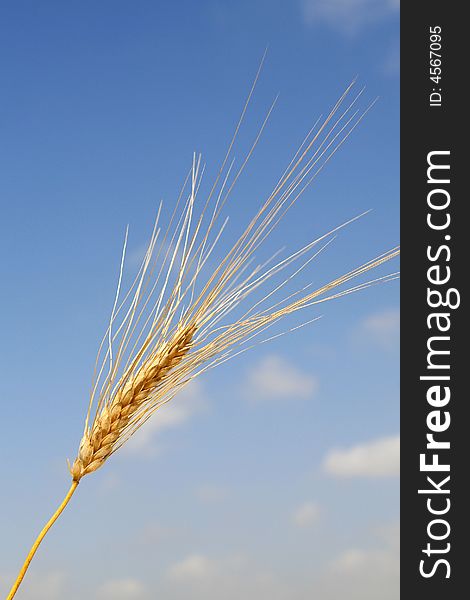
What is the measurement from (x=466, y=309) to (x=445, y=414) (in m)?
0.49

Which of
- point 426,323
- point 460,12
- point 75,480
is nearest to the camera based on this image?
point 75,480

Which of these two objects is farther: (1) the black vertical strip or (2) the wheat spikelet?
(1) the black vertical strip

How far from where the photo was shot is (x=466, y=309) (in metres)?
3.59

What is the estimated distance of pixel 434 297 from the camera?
12.0ft

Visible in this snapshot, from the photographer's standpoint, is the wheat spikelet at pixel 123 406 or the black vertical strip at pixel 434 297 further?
the black vertical strip at pixel 434 297

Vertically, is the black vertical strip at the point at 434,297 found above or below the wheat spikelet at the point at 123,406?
above

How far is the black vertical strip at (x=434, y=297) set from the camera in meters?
3.43

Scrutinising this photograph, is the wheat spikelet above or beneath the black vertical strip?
beneath

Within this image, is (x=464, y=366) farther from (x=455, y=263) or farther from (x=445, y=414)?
(x=455, y=263)

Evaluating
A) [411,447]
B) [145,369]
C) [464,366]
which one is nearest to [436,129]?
[464,366]

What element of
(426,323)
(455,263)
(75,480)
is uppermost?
(455,263)

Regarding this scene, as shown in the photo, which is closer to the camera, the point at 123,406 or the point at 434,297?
the point at 123,406

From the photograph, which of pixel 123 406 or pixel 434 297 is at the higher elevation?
pixel 434 297

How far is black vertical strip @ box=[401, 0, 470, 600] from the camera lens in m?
3.43
